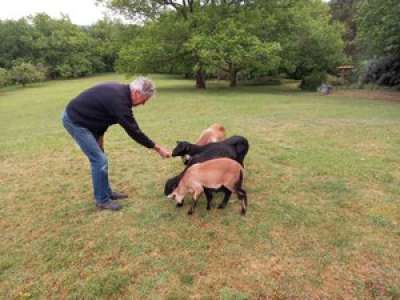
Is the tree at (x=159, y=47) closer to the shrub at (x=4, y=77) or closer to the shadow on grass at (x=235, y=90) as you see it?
the shadow on grass at (x=235, y=90)

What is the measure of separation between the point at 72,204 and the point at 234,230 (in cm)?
221

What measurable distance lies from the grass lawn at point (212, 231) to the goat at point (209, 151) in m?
0.32

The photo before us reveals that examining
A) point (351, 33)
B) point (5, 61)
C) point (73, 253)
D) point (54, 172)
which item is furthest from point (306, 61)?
point (5, 61)

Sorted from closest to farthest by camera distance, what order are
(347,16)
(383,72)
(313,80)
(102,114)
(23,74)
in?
(102,114) < (383,72) < (313,80) < (23,74) < (347,16)

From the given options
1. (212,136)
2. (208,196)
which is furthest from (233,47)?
(208,196)

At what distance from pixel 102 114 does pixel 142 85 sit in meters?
0.57

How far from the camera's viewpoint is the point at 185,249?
2.75 m

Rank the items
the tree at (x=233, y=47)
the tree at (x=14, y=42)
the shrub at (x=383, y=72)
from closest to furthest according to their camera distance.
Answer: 1. the tree at (x=233, y=47)
2. the shrub at (x=383, y=72)
3. the tree at (x=14, y=42)

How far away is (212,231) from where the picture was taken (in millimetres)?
3025

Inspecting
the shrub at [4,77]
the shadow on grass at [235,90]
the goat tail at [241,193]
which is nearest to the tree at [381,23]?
the shadow on grass at [235,90]

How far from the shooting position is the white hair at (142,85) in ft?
9.63

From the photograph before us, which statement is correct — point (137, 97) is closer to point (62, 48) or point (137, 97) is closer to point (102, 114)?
point (102, 114)

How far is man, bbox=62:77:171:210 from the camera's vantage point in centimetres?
296

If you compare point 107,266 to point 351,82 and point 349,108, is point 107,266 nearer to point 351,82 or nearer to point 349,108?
point 349,108
